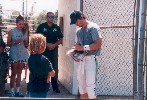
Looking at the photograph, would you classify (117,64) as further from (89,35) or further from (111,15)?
(89,35)

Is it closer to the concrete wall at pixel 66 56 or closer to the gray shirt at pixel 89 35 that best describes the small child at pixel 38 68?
the gray shirt at pixel 89 35

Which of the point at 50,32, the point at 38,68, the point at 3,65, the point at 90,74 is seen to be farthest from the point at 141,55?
the point at 3,65

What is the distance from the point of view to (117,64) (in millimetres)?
Answer: 7730

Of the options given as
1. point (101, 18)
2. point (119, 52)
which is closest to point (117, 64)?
point (119, 52)

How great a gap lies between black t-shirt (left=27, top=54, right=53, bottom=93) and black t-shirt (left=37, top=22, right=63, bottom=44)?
109 inches

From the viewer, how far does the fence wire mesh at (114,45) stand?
755 cm

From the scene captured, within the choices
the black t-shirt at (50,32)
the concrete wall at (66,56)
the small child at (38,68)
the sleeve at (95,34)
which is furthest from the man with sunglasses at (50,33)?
the small child at (38,68)

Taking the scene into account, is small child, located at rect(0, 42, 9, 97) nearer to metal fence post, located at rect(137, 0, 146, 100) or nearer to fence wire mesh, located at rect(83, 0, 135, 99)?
fence wire mesh, located at rect(83, 0, 135, 99)

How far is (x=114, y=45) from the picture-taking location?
25.2ft

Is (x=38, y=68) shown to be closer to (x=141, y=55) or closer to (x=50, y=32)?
(x=141, y=55)

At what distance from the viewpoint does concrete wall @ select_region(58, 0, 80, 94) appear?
7852 millimetres

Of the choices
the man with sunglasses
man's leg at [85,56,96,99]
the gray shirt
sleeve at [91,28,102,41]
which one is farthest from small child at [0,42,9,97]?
sleeve at [91,28,102,41]

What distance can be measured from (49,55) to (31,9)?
17.5m

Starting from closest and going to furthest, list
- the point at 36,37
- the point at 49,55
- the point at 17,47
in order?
the point at 36,37 → the point at 17,47 → the point at 49,55
